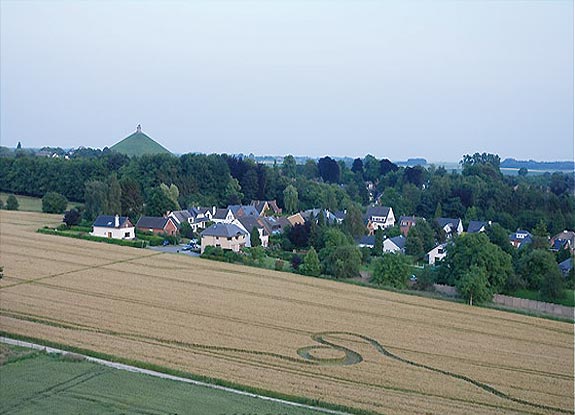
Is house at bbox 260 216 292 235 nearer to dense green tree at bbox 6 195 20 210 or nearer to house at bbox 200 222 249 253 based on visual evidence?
house at bbox 200 222 249 253

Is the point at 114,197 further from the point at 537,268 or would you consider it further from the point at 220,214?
the point at 537,268

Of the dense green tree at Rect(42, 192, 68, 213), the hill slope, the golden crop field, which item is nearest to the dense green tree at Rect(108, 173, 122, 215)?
the dense green tree at Rect(42, 192, 68, 213)

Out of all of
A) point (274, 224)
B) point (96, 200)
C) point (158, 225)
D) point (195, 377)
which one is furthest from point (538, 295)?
point (96, 200)

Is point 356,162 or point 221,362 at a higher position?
point 356,162

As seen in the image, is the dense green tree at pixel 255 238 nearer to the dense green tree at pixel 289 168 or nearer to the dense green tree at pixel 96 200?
→ the dense green tree at pixel 96 200

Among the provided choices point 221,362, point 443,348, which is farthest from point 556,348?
point 221,362

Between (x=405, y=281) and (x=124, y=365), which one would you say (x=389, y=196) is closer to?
(x=405, y=281)
